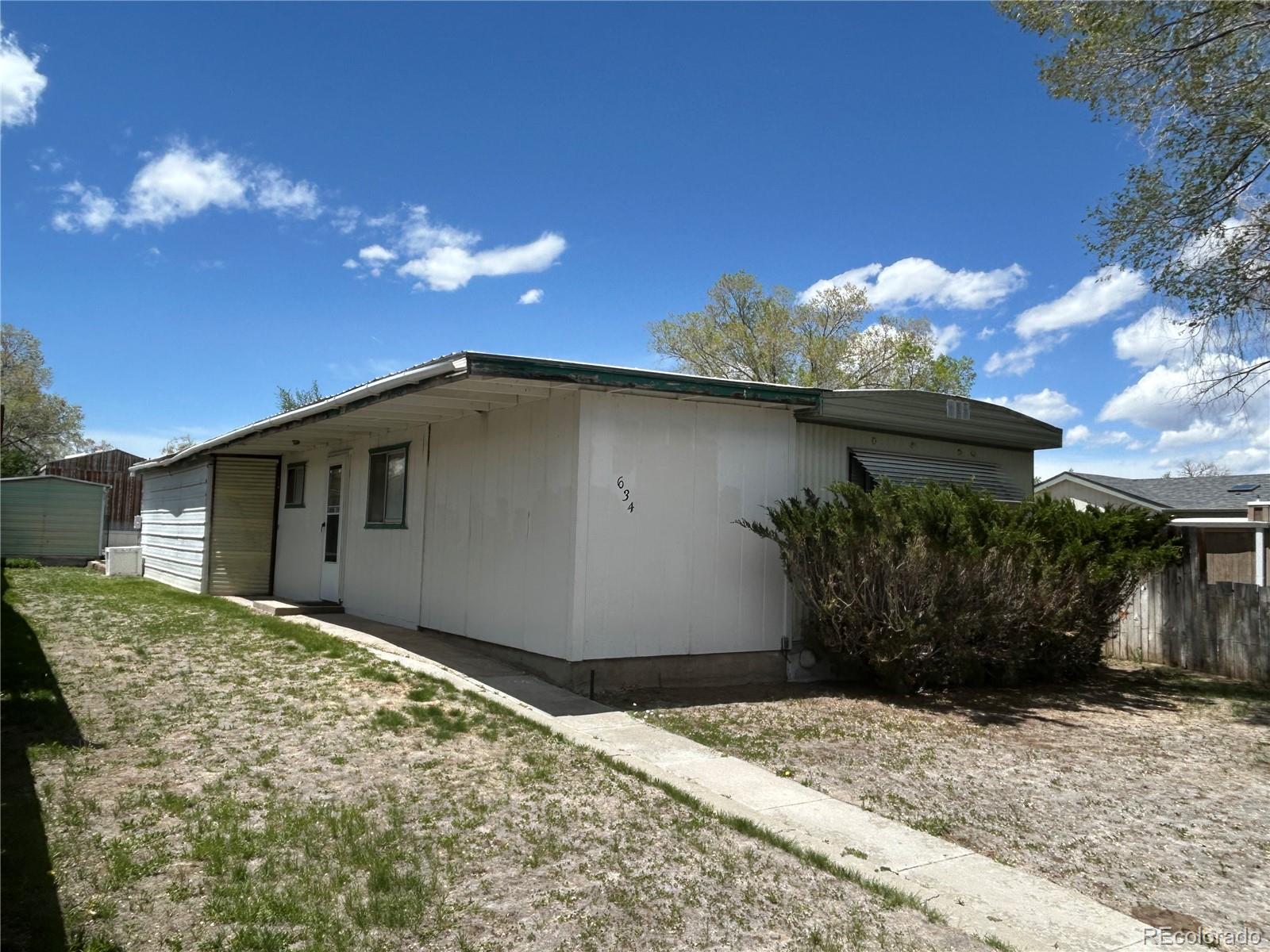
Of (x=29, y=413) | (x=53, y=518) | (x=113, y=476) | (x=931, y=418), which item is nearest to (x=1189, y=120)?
(x=931, y=418)

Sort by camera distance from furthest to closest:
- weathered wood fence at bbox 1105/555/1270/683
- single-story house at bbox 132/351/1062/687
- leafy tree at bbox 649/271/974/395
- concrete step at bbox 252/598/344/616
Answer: leafy tree at bbox 649/271/974/395 < concrete step at bbox 252/598/344/616 < weathered wood fence at bbox 1105/555/1270/683 < single-story house at bbox 132/351/1062/687

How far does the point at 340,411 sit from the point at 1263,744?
9035 millimetres

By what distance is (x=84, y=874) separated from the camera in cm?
334

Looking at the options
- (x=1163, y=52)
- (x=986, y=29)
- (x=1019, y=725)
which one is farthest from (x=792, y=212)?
(x=1019, y=725)

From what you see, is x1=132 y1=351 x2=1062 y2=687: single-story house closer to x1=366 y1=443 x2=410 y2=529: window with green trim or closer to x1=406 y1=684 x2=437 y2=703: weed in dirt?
x1=366 y1=443 x2=410 y2=529: window with green trim

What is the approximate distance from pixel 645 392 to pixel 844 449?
8.85 ft

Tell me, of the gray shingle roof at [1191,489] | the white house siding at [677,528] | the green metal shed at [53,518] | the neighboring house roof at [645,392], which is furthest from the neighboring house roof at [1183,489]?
the green metal shed at [53,518]

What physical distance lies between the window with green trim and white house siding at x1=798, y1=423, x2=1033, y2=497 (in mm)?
4979

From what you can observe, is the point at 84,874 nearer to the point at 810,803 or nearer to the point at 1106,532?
the point at 810,803

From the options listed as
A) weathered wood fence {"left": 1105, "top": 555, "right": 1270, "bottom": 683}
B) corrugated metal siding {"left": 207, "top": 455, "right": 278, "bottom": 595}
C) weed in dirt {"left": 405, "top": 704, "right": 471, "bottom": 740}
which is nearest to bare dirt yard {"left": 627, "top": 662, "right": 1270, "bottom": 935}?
weathered wood fence {"left": 1105, "top": 555, "right": 1270, "bottom": 683}

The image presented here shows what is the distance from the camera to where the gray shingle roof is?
2075 centimetres

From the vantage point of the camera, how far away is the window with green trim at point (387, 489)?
1092cm

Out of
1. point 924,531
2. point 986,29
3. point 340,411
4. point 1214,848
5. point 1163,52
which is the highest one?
point 986,29

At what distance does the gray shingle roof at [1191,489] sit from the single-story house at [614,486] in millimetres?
12823
